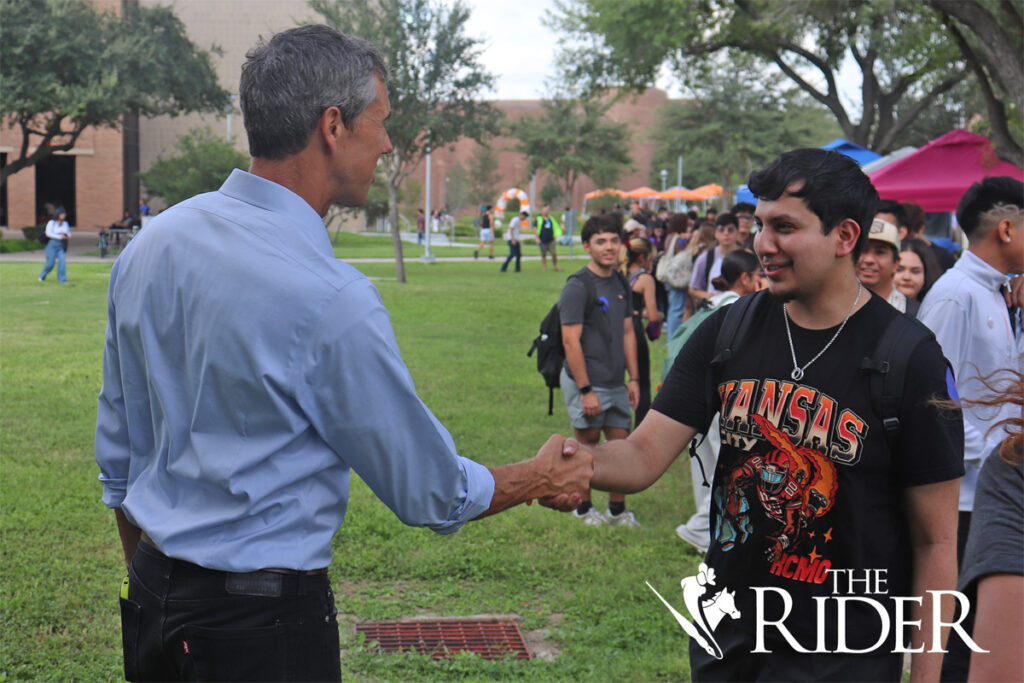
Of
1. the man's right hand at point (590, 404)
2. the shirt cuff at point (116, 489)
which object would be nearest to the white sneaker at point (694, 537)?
the man's right hand at point (590, 404)

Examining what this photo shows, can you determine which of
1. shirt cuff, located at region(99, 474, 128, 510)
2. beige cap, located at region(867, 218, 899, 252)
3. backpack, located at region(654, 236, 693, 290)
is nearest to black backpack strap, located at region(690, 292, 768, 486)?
shirt cuff, located at region(99, 474, 128, 510)

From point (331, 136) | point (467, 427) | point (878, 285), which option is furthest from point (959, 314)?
point (467, 427)

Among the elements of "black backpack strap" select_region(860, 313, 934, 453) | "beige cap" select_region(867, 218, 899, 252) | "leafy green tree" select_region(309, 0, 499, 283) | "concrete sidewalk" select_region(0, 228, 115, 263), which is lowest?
"concrete sidewalk" select_region(0, 228, 115, 263)

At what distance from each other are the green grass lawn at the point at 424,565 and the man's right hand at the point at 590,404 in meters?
0.82

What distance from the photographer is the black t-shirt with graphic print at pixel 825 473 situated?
265 centimetres

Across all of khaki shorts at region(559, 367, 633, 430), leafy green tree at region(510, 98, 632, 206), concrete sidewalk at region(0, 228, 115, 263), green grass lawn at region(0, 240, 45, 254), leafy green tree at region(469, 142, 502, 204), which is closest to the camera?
khaki shorts at region(559, 367, 633, 430)

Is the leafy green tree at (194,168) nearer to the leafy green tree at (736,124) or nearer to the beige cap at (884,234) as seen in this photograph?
the leafy green tree at (736,124)

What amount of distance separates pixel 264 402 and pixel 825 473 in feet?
4.77

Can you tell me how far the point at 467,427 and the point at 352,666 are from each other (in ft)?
16.9

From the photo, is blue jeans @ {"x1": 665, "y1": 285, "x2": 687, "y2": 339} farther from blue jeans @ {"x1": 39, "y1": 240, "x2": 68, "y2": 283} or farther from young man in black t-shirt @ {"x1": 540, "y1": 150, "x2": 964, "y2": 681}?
blue jeans @ {"x1": 39, "y1": 240, "x2": 68, "y2": 283}

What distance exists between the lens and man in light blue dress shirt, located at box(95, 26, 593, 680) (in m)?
2.22

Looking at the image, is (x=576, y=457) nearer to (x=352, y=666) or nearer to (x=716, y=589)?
(x=716, y=589)

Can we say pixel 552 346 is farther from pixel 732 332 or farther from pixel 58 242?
pixel 58 242

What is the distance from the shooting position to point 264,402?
2.21m
